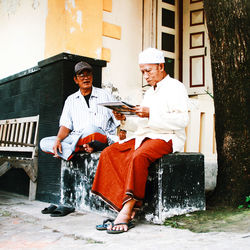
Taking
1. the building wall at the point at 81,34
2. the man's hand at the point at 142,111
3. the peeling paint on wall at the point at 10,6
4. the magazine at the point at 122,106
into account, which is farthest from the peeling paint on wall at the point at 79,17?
the man's hand at the point at 142,111

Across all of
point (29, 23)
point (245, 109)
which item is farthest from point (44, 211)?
point (29, 23)

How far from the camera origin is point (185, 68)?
7324 millimetres

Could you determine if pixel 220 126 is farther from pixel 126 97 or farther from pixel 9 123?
pixel 9 123

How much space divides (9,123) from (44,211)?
94.6 inches

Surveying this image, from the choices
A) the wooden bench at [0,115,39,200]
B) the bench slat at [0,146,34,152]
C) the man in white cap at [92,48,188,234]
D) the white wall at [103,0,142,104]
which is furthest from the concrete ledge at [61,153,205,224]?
the white wall at [103,0,142,104]

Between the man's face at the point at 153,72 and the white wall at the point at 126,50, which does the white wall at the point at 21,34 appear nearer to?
the white wall at the point at 126,50

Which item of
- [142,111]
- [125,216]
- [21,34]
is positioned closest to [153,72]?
[142,111]

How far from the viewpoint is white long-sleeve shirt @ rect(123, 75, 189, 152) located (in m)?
3.15

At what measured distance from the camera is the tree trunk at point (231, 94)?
3.48 meters

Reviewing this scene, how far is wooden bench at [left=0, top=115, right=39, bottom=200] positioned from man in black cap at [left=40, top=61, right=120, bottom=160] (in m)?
0.76

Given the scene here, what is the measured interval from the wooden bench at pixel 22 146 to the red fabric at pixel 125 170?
166cm

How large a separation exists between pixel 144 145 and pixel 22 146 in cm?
276

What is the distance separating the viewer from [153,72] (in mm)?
3350

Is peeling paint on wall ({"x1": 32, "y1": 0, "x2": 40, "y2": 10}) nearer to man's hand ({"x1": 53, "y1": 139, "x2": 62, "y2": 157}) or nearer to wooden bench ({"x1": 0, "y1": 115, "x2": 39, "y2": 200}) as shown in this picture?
wooden bench ({"x1": 0, "y1": 115, "x2": 39, "y2": 200})
